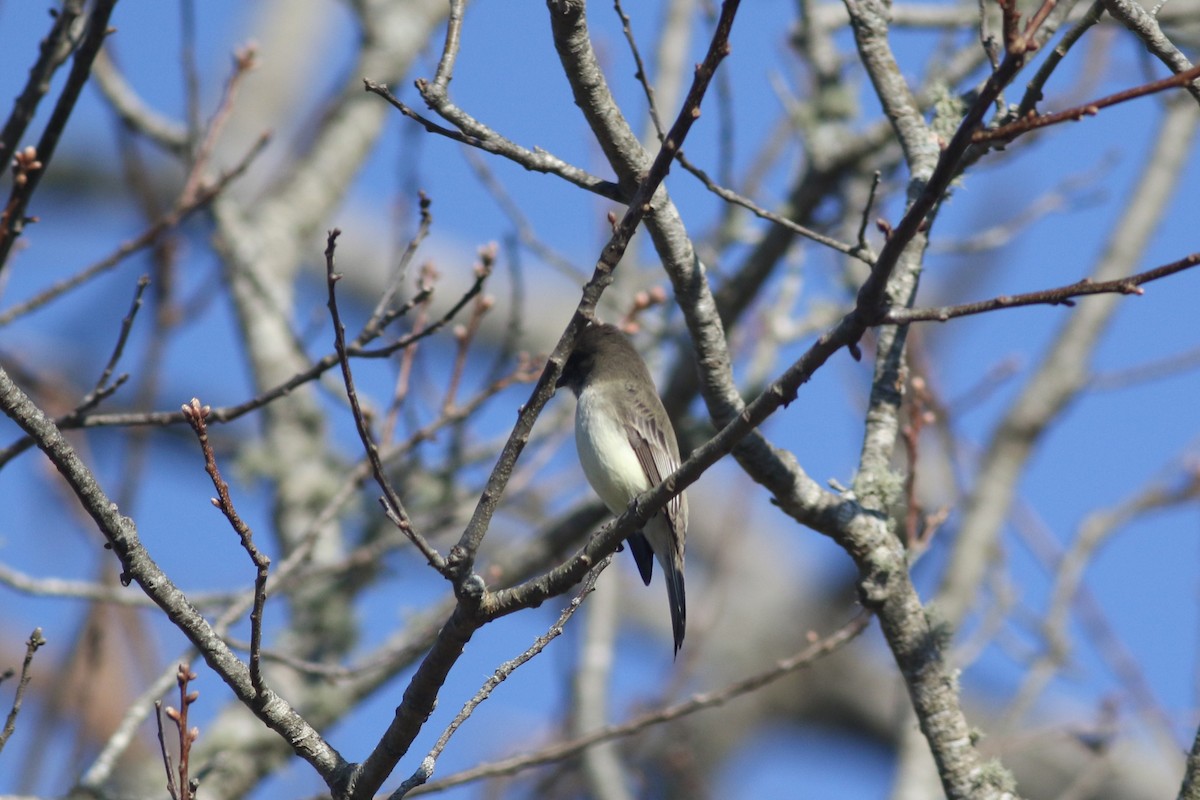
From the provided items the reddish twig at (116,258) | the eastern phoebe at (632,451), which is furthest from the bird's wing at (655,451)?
the reddish twig at (116,258)

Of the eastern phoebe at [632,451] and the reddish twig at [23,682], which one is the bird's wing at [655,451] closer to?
the eastern phoebe at [632,451]

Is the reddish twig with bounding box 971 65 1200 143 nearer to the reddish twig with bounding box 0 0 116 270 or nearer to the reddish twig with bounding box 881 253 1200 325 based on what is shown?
the reddish twig with bounding box 881 253 1200 325

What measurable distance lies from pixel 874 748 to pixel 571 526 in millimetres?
7220

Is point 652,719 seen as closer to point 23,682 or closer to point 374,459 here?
point 374,459

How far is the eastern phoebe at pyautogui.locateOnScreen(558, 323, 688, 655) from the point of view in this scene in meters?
4.27

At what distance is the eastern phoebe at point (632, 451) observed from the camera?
168 inches

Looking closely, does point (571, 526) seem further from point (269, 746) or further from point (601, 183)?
point (601, 183)

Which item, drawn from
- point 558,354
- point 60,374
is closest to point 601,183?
point 558,354

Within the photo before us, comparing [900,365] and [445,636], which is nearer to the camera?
[445,636]

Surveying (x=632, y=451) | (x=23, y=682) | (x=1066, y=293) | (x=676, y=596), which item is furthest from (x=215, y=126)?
(x=1066, y=293)

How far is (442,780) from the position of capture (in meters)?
3.42

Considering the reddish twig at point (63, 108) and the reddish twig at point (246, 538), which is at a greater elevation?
the reddish twig at point (63, 108)

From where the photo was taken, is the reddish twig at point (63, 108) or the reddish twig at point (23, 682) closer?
the reddish twig at point (23, 682)

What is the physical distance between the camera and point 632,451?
432 cm
